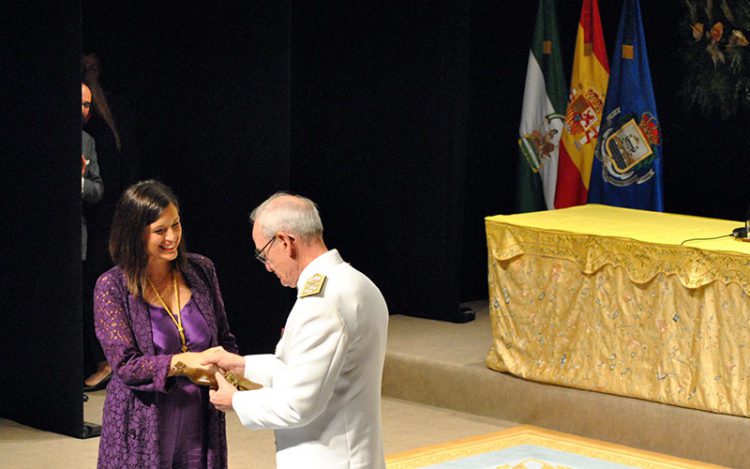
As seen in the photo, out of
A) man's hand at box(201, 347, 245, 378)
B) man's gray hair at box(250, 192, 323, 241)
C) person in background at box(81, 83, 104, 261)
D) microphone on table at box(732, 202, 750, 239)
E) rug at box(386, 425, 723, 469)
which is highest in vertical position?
man's gray hair at box(250, 192, 323, 241)

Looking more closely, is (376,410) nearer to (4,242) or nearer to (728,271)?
(728,271)

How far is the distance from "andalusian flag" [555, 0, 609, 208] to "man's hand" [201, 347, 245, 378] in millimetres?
4982

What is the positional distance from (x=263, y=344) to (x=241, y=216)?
72cm

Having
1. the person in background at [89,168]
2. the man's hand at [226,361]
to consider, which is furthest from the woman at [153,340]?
the person in background at [89,168]

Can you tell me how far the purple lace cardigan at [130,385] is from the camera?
12.8 ft

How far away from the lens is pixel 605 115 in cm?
816

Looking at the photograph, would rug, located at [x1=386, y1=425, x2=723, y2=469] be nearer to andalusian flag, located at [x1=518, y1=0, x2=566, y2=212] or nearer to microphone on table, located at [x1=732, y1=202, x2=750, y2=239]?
microphone on table, located at [x1=732, y1=202, x2=750, y2=239]

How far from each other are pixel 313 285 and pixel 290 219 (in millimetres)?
180

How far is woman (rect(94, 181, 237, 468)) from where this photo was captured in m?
3.93

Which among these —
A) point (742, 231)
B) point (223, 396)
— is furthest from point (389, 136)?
point (223, 396)

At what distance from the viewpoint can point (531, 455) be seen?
605 centimetres

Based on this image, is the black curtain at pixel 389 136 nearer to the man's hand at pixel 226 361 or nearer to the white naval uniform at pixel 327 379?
the man's hand at pixel 226 361

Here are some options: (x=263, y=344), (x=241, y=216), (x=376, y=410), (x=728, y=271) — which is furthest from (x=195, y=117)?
(x=376, y=410)

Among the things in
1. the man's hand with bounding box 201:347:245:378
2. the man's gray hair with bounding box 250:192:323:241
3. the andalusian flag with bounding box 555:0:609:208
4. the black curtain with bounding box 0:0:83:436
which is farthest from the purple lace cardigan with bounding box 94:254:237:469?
the andalusian flag with bounding box 555:0:609:208
